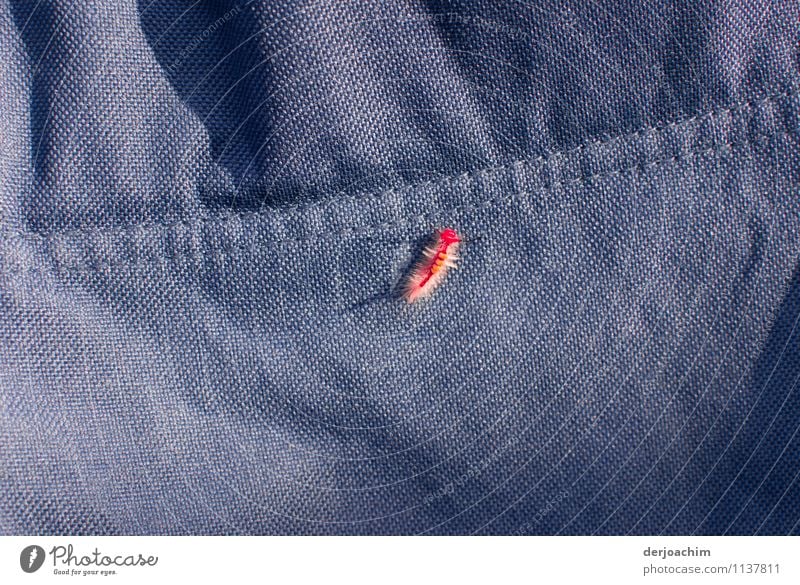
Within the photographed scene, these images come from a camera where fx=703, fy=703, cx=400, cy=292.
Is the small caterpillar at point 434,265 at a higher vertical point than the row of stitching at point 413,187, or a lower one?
lower

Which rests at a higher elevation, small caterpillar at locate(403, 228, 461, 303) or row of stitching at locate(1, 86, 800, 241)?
row of stitching at locate(1, 86, 800, 241)
